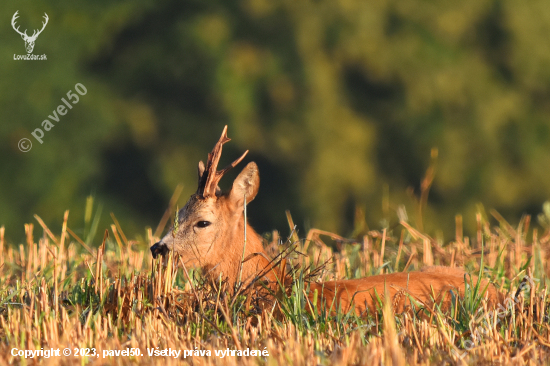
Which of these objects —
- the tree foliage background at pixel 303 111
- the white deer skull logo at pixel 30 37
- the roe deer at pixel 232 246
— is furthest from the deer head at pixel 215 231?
the white deer skull logo at pixel 30 37

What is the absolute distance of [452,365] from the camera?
3.07 metres

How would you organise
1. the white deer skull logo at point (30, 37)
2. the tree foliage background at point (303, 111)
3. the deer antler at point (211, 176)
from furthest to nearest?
1. the white deer skull logo at point (30, 37)
2. the tree foliage background at point (303, 111)
3. the deer antler at point (211, 176)

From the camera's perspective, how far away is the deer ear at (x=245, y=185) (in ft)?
15.5

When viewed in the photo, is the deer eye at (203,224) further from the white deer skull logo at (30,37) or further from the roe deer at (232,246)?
the white deer skull logo at (30,37)

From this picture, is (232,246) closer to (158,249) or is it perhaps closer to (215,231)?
(215,231)

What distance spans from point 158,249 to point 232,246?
435 mm

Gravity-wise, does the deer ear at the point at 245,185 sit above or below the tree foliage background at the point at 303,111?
below

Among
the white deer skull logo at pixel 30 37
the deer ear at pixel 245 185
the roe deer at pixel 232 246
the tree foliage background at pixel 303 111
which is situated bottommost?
the roe deer at pixel 232 246

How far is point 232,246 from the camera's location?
4.66 m

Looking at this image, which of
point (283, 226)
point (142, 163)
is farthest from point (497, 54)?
point (142, 163)

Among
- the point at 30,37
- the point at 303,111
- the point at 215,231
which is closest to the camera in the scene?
the point at 215,231

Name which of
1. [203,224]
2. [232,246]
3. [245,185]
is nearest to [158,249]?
[203,224]

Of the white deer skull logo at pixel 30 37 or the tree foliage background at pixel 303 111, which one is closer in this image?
the tree foliage background at pixel 303 111

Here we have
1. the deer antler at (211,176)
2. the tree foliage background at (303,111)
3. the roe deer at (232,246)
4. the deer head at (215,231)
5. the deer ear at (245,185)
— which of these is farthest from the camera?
the tree foliage background at (303,111)
